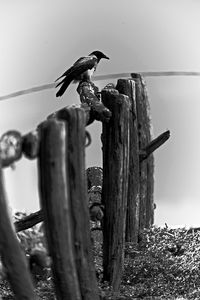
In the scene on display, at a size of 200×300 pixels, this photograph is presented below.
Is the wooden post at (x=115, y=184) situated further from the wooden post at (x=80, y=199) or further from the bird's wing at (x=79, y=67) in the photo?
the bird's wing at (x=79, y=67)

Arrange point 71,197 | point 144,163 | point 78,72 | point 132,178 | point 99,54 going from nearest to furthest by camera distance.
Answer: point 71,197
point 132,178
point 144,163
point 78,72
point 99,54

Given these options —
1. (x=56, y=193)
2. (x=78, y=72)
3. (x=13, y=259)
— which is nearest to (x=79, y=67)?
(x=78, y=72)

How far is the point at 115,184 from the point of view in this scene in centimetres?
707

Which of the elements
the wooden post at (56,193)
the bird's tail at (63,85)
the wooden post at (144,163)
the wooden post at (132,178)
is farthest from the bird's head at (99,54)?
the wooden post at (56,193)

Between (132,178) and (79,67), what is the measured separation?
201cm

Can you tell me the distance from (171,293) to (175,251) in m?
1.51

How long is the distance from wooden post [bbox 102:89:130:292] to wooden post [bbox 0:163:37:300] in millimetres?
2322

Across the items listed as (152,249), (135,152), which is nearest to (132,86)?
(135,152)

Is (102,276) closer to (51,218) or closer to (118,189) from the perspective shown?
(118,189)

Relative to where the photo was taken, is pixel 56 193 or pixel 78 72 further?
pixel 78 72

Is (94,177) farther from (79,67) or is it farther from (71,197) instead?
(71,197)

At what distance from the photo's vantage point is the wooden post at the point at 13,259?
4574 millimetres

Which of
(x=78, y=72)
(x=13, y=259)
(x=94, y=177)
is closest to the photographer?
(x=13, y=259)

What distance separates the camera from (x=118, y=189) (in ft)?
23.2
